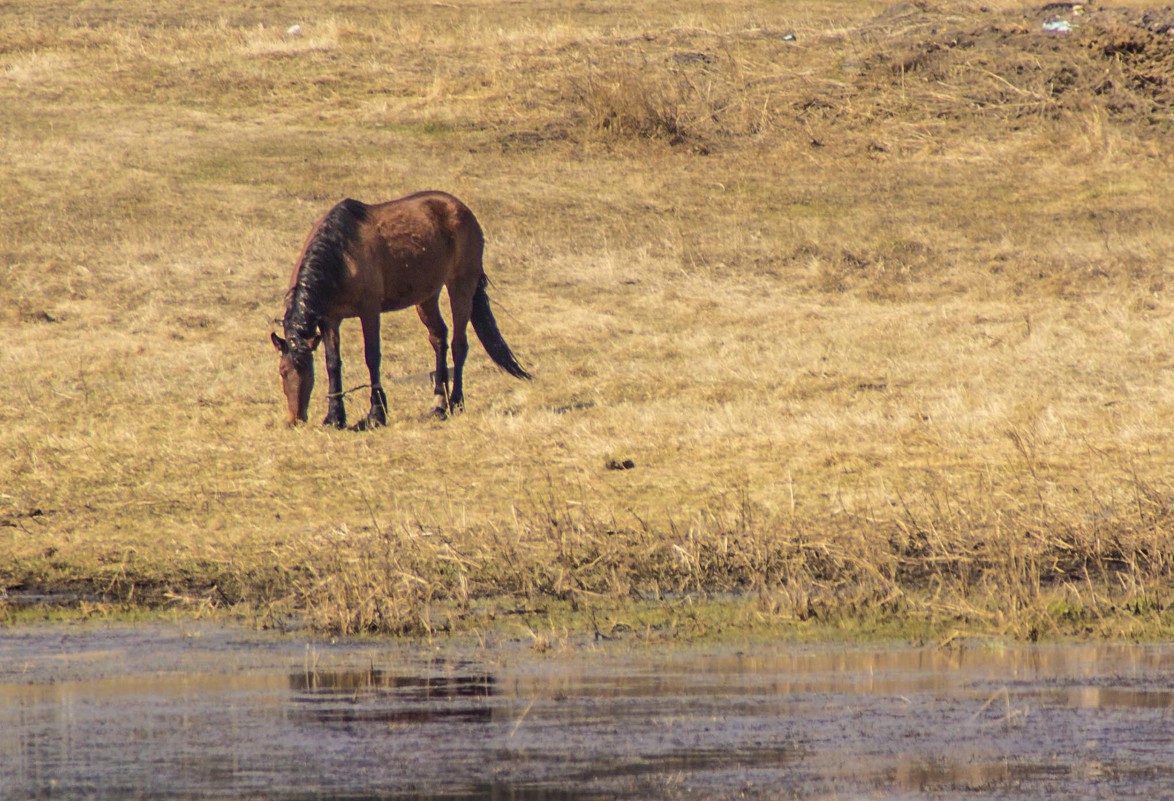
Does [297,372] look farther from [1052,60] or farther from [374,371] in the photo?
[1052,60]

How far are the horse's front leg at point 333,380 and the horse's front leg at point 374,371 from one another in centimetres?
21

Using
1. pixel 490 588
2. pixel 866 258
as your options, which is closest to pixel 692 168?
pixel 866 258

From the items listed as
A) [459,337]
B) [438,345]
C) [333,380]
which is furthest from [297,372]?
[459,337]

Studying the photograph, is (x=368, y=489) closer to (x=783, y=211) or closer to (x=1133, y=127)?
(x=783, y=211)

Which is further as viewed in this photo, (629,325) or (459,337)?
(629,325)

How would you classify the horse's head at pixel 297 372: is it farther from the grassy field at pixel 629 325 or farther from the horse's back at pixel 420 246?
the horse's back at pixel 420 246

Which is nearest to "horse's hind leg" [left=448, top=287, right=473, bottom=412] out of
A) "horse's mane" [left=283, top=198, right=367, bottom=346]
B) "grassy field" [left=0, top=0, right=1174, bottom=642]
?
"grassy field" [left=0, top=0, right=1174, bottom=642]

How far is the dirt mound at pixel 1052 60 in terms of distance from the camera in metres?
26.6

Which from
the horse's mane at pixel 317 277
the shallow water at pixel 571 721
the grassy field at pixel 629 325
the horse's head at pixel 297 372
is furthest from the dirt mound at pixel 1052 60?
the shallow water at pixel 571 721

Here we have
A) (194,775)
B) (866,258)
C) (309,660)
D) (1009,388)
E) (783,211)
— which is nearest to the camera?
(194,775)

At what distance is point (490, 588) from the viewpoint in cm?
903

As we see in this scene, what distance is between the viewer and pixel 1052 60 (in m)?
27.4

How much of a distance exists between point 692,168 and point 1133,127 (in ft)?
21.6

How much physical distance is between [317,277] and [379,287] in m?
0.77
